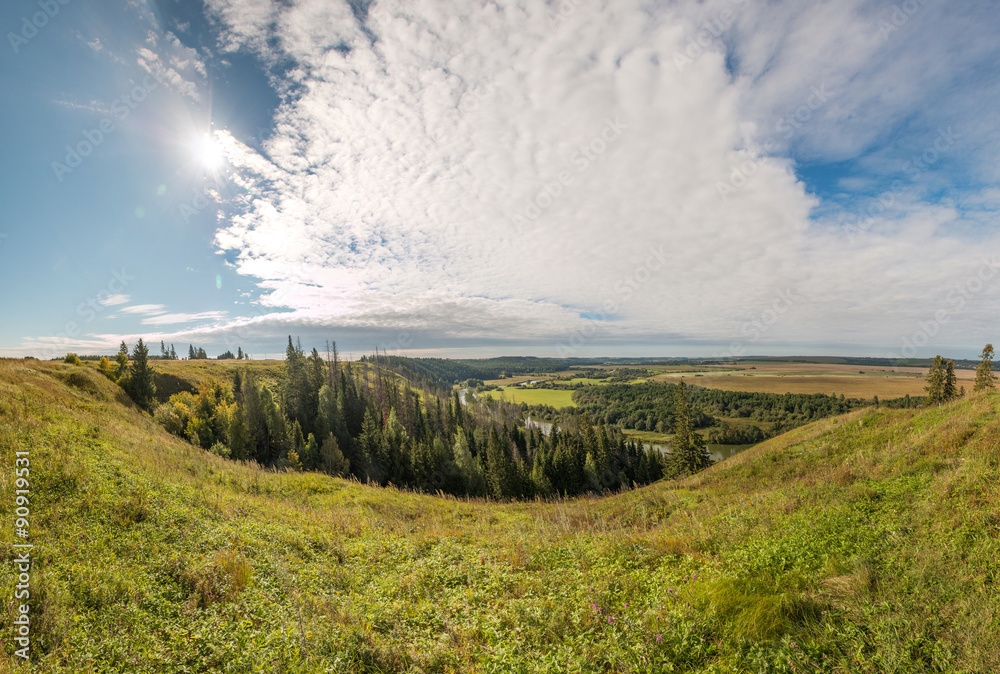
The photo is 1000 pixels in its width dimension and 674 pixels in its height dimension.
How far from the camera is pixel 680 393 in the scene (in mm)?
44500

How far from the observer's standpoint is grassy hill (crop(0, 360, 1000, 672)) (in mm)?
4809

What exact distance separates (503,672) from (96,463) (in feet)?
46.7

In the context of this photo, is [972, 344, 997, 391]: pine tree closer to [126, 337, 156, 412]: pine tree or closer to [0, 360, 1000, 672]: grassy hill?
[0, 360, 1000, 672]: grassy hill

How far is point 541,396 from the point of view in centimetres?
17212

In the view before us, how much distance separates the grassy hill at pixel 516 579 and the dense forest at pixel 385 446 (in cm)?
2463

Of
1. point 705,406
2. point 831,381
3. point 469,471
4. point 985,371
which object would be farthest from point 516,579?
point 831,381

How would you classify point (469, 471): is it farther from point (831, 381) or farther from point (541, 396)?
point (831, 381)

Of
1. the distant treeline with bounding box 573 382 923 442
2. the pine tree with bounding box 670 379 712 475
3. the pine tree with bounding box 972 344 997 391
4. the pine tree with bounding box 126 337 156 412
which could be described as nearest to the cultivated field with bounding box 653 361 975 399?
the distant treeline with bounding box 573 382 923 442

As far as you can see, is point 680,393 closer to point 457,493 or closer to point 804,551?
point 457,493

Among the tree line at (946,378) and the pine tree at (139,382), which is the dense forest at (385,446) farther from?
the tree line at (946,378)

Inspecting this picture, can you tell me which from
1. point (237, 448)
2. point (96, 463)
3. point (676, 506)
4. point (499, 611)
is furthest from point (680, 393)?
point (237, 448)

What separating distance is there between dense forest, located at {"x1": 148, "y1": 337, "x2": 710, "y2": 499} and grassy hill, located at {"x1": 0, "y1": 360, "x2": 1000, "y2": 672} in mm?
24631

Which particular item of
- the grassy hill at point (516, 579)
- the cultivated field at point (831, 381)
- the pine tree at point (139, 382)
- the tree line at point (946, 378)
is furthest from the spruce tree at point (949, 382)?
the pine tree at point (139, 382)

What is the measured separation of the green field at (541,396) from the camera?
15762 cm
